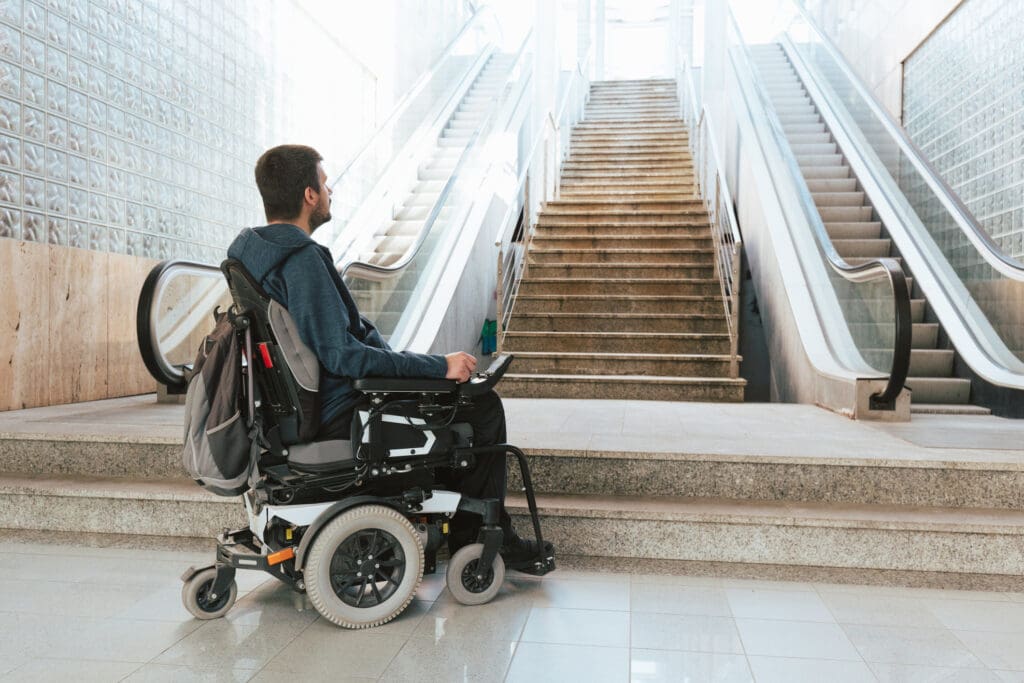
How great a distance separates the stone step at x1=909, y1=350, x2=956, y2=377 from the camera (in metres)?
5.22

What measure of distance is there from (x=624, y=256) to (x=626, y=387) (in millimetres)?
2104

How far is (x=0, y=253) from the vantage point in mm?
4191

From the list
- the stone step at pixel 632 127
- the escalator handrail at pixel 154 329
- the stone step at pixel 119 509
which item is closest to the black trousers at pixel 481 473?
the stone step at pixel 119 509

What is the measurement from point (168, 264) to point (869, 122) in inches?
245

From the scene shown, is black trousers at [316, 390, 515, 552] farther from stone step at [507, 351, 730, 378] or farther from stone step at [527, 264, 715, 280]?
stone step at [527, 264, 715, 280]

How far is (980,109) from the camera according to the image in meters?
6.40

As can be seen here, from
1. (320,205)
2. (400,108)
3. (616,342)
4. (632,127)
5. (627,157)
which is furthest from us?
(632,127)

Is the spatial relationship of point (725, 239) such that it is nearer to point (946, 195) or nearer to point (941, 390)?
point (946, 195)

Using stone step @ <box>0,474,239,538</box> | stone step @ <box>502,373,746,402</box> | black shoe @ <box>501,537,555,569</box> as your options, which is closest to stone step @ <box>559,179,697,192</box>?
stone step @ <box>502,373,746,402</box>

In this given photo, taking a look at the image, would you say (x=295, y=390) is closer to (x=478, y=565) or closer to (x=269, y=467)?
(x=269, y=467)

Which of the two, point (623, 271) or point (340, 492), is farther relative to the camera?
point (623, 271)

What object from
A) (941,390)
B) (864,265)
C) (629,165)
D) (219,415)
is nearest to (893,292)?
(864,265)

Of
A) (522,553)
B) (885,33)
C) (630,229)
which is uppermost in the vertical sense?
(885,33)

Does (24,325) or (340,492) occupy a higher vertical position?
(24,325)
